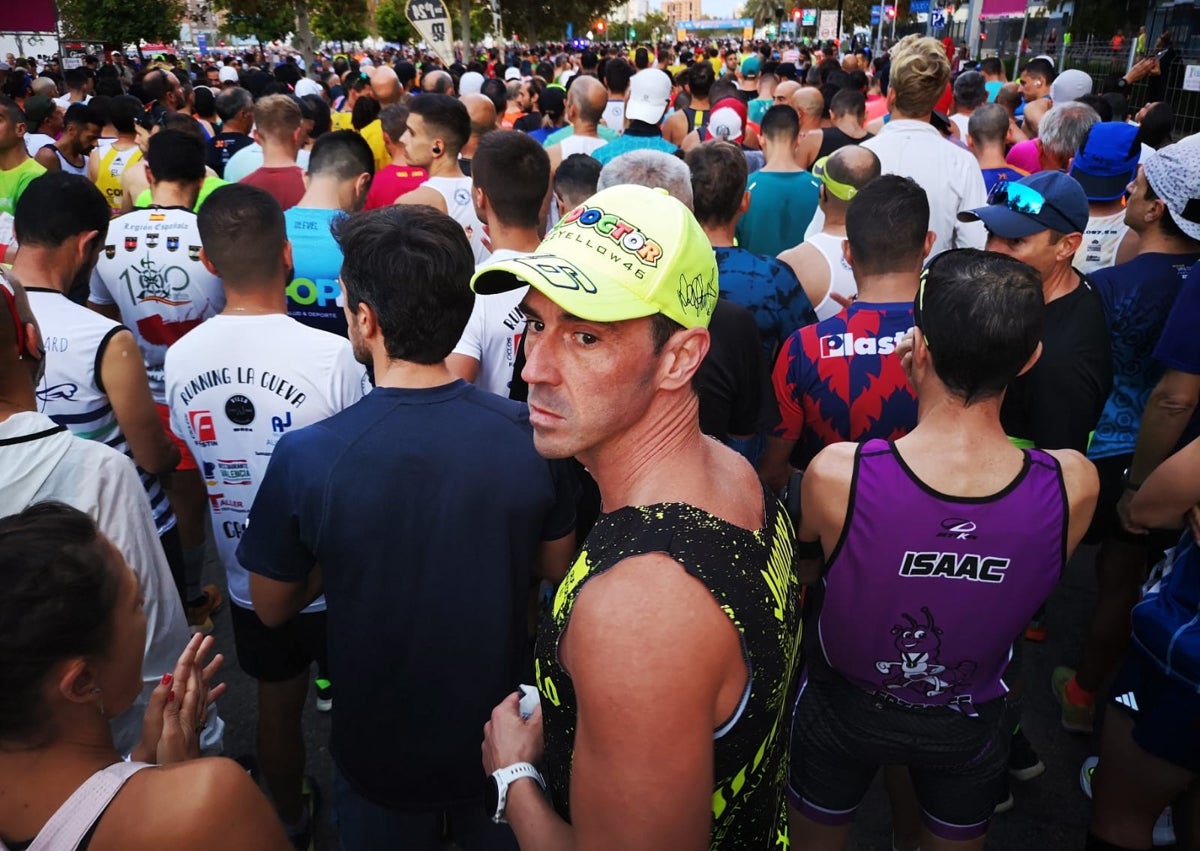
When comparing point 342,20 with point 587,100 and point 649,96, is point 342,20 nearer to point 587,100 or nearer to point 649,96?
point 587,100

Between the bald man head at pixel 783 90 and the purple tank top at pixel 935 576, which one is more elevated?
the bald man head at pixel 783 90

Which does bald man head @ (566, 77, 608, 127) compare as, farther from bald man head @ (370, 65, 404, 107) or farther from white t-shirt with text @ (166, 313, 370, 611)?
white t-shirt with text @ (166, 313, 370, 611)

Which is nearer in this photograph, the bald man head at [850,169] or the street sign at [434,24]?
the bald man head at [850,169]

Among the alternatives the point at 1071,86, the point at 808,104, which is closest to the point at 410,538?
the point at 808,104

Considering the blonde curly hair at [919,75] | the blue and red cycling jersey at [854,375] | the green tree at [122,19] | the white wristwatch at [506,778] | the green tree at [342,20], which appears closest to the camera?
the white wristwatch at [506,778]

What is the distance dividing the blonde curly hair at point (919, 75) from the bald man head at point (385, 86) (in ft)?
16.4

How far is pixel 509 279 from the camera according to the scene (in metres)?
1.77

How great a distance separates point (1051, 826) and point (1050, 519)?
1884 mm

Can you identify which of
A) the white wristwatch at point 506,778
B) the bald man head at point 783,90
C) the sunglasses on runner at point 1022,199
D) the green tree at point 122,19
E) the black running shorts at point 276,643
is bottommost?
the black running shorts at point 276,643

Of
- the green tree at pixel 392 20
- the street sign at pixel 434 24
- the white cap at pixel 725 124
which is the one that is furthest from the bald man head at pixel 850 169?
the green tree at pixel 392 20

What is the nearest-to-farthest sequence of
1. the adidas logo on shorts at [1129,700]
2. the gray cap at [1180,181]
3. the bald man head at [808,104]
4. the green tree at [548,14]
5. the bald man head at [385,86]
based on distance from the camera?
the adidas logo on shorts at [1129,700] < the gray cap at [1180,181] < the bald man head at [808,104] < the bald man head at [385,86] < the green tree at [548,14]

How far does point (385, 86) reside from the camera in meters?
8.47

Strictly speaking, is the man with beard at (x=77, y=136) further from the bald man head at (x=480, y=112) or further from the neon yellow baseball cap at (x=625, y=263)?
the neon yellow baseball cap at (x=625, y=263)

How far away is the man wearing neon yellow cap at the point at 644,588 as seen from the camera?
126 cm
